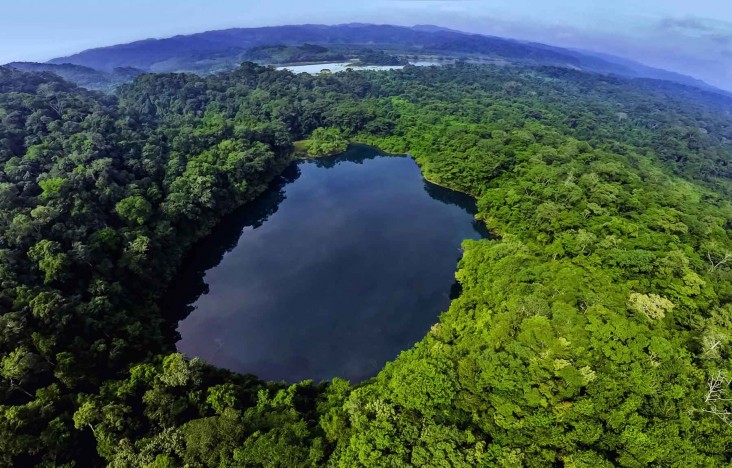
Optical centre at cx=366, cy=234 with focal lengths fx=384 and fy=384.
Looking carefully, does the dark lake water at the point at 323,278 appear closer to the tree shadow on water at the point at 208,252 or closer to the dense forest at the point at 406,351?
the tree shadow on water at the point at 208,252

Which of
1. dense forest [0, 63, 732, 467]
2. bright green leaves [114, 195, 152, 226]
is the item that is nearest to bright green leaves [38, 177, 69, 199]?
dense forest [0, 63, 732, 467]

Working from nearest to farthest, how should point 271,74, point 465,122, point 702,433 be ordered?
point 702,433 → point 465,122 → point 271,74

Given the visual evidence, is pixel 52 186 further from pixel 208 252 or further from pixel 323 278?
pixel 323 278

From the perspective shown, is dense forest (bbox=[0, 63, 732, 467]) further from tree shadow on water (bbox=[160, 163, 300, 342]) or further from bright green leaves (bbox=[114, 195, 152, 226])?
tree shadow on water (bbox=[160, 163, 300, 342])

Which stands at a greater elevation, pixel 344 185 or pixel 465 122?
pixel 465 122

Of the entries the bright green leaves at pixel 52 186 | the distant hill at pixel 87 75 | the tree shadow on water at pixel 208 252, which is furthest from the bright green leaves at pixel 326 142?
the distant hill at pixel 87 75

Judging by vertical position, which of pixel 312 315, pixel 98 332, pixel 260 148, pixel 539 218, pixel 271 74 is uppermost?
pixel 271 74

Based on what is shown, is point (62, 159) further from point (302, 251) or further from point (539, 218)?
point (539, 218)

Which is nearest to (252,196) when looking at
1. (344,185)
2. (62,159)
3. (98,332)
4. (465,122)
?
(344,185)
